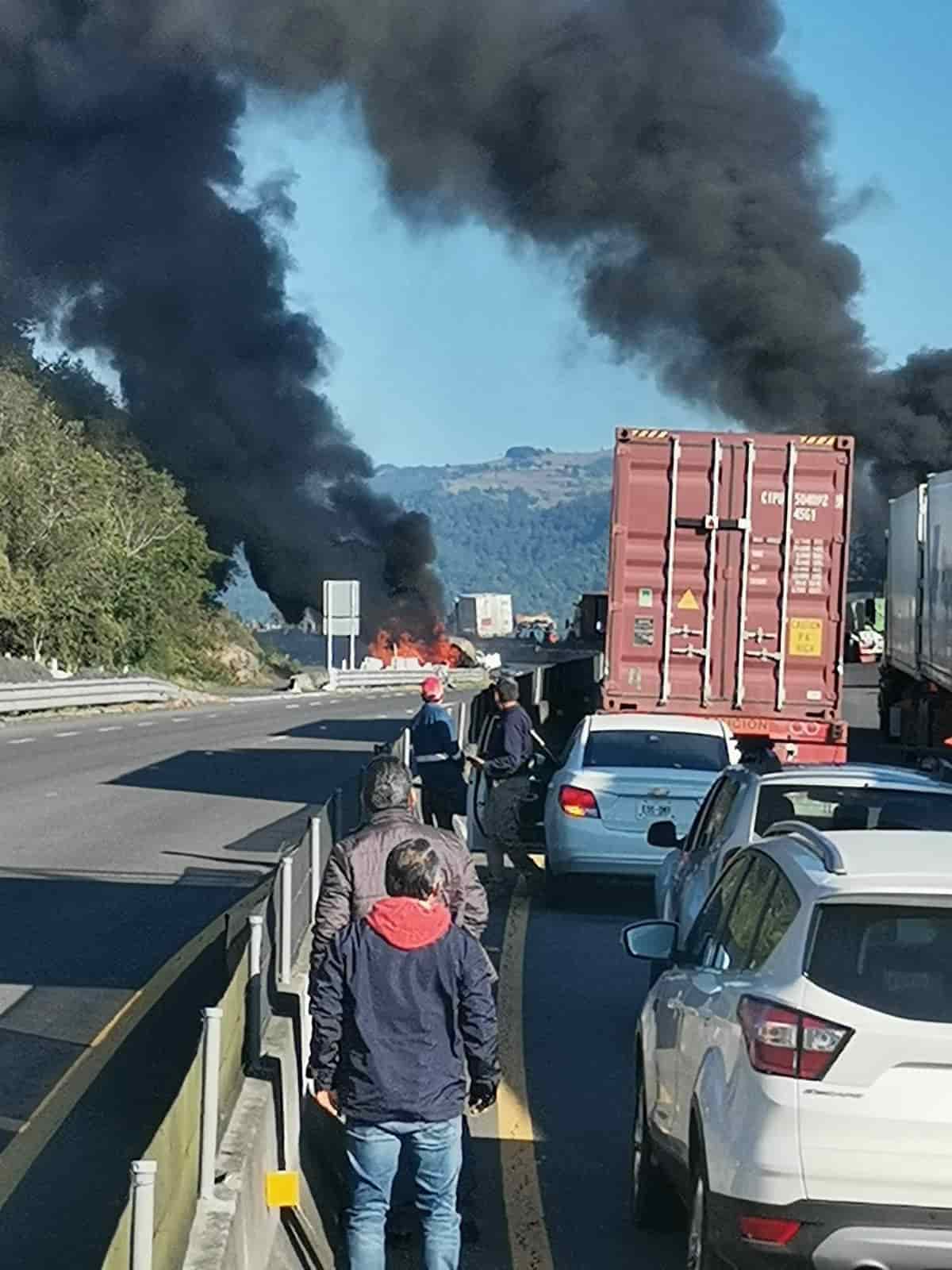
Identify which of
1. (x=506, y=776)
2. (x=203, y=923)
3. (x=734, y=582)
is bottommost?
(x=203, y=923)

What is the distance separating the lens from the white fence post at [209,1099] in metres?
5.54

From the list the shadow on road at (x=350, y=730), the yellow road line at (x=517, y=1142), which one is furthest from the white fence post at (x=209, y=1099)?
the shadow on road at (x=350, y=730)

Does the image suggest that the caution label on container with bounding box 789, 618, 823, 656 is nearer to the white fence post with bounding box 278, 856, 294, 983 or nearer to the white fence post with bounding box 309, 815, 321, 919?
the white fence post with bounding box 309, 815, 321, 919

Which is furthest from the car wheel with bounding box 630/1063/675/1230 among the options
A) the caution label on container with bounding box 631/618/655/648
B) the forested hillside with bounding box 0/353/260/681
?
the forested hillside with bounding box 0/353/260/681

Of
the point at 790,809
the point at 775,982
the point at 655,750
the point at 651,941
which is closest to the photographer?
the point at 775,982

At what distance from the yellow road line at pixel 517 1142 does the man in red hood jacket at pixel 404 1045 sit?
1111 mm

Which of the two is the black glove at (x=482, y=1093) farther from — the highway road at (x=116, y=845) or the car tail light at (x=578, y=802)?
the car tail light at (x=578, y=802)

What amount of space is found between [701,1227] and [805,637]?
48.8 feet

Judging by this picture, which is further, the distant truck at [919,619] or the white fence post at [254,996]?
the distant truck at [919,619]

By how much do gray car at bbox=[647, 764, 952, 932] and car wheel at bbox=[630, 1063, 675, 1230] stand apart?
141 centimetres

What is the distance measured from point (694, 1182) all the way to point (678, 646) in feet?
47.9

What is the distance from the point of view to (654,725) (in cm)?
1569

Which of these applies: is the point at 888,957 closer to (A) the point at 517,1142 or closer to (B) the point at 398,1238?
(B) the point at 398,1238

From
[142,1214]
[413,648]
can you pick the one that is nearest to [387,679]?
[413,648]
